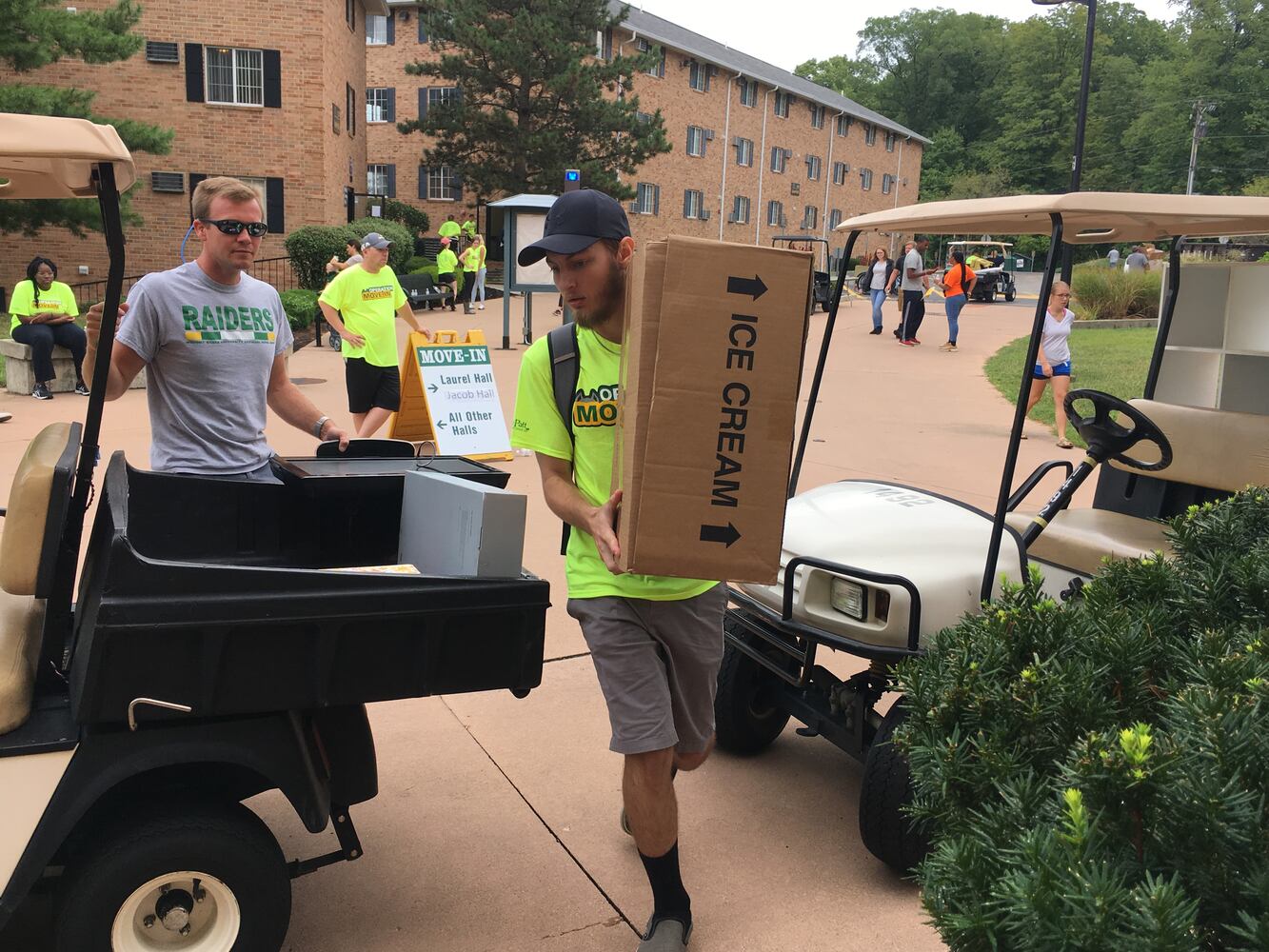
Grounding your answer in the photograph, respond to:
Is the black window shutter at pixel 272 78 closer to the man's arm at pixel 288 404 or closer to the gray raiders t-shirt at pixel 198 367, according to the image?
the man's arm at pixel 288 404

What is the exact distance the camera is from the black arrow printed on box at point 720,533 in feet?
8.48

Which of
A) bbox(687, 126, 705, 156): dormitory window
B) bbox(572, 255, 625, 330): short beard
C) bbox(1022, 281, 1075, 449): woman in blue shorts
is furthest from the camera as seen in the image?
bbox(687, 126, 705, 156): dormitory window

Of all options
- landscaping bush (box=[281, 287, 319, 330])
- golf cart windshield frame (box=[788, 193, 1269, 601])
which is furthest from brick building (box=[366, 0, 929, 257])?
golf cart windshield frame (box=[788, 193, 1269, 601])

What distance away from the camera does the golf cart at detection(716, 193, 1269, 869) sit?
11.4ft

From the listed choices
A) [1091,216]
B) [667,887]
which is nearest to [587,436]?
[667,887]

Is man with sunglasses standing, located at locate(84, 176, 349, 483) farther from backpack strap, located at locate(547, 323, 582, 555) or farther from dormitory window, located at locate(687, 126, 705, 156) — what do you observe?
dormitory window, located at locate(687, 126, 705, 156)

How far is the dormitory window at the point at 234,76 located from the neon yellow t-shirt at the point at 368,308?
21979 mm

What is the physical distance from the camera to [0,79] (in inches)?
979

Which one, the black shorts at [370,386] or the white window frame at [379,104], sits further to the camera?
the white window frame at [379,104]

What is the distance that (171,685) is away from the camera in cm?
246

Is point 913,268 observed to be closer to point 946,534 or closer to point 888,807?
point 946,534

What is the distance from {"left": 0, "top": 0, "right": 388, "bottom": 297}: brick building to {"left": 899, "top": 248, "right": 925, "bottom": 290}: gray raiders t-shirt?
50.2ft

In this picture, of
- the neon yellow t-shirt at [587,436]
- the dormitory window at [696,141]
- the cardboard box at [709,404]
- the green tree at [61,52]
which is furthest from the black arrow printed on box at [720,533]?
the dormitory window at [696,141]

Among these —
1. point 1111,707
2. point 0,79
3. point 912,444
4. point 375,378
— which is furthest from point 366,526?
point 0,79
